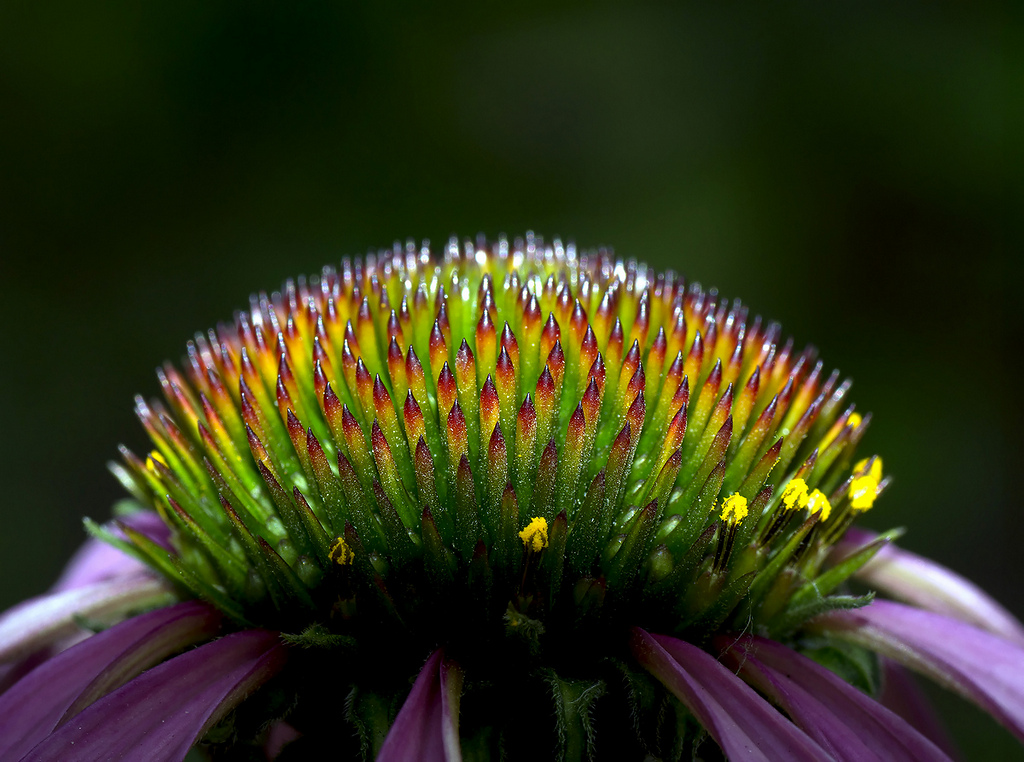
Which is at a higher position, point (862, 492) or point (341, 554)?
point (341, 554)

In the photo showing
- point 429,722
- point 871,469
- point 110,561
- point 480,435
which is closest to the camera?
point 429,722

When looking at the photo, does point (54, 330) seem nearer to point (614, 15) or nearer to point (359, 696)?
point (614, 15)

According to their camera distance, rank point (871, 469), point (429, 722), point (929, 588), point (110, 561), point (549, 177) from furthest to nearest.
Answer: point (549, 177)
point (110, 561)
point (929, 588)
point (871, 469)
point (429, 722)

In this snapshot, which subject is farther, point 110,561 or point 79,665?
point 110,561

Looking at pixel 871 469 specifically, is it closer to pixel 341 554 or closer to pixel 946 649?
pixel 946 649

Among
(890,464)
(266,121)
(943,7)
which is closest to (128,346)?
(266,121)

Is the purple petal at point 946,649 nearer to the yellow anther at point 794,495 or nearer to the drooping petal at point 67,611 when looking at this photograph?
the yellow anther at point 794,495

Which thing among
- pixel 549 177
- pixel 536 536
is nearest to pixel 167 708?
pixel 536 536

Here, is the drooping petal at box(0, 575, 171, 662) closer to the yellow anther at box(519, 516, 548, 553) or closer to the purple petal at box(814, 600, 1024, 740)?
the yellow anther at box(519, 516, 548, 553)
